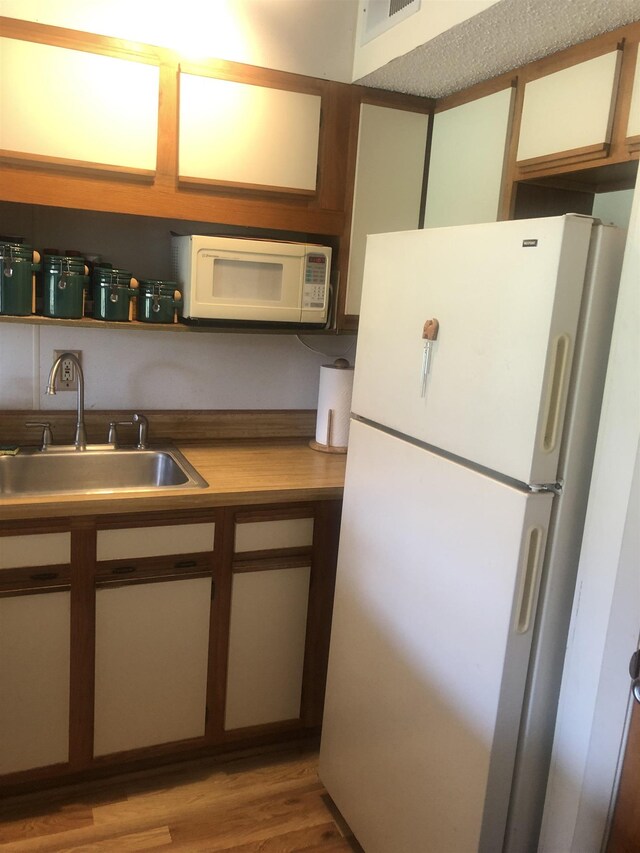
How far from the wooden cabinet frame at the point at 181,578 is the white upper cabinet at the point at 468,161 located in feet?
3.20

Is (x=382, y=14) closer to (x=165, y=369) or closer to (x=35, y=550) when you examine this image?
(x=165, y=369)

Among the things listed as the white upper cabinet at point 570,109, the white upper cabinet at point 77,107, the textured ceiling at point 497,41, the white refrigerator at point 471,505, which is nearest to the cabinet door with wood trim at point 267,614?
the white refrigerator at point 471,505

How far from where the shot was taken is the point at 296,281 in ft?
7.25

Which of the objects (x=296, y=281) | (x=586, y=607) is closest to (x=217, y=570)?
(x=296, y=281)

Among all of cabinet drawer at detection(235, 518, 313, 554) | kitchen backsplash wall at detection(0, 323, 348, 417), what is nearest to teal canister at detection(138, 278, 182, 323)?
kitchen backsplash wall at detection(0, 323, 348, 417)

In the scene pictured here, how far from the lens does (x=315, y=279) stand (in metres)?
2.23

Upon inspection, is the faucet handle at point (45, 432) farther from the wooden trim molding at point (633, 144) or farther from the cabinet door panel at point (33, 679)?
the wooden trim molding at point (633, 144)

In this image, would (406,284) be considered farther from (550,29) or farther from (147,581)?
(147,581)

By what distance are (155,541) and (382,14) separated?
5.39ft

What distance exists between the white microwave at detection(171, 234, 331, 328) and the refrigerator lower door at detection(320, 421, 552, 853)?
0.58 metres

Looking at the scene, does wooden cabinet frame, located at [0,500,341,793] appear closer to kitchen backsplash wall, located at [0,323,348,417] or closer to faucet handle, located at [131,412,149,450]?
faucet handle, located at [131,412,149,450]

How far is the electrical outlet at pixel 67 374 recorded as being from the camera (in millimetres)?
2314

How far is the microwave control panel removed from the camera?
2.22 meters

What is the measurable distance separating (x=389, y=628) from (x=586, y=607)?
0.52 meters
